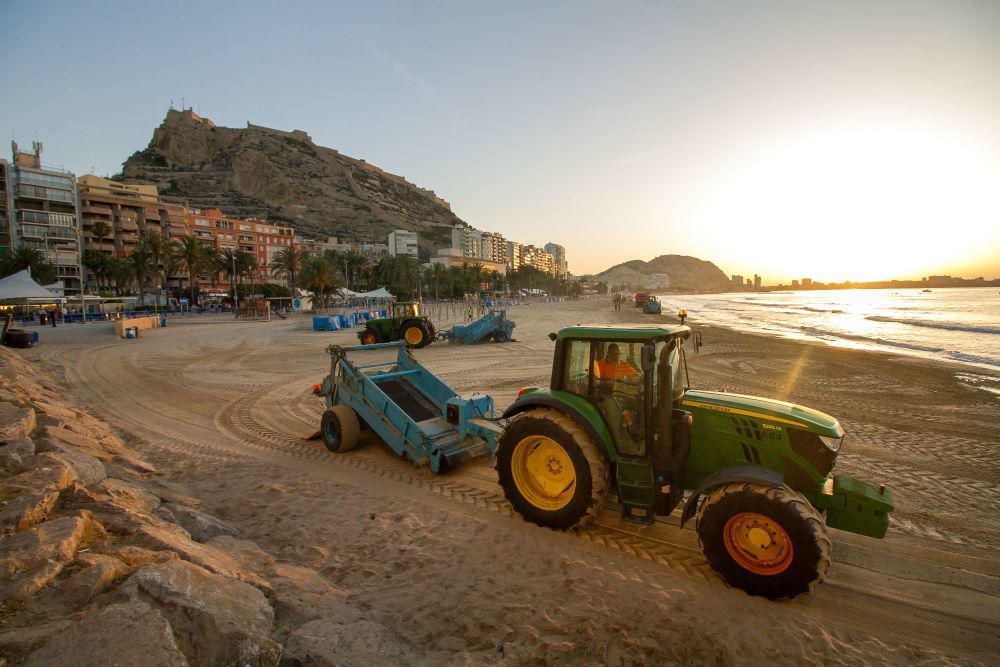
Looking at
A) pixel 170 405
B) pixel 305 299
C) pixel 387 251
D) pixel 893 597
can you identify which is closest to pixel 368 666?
pixel 893 597

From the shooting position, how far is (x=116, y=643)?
2.11m

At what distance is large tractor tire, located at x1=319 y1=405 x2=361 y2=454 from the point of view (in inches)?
272

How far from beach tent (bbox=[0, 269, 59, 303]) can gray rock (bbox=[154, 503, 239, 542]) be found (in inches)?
1287

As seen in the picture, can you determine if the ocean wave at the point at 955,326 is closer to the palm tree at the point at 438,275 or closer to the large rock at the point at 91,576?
the large rock at the point at 91,576

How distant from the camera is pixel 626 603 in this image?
11.9 ft

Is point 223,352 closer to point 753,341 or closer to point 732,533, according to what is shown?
point 732,533

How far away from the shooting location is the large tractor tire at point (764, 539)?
3402mm

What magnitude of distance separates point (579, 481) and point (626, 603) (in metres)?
1.08

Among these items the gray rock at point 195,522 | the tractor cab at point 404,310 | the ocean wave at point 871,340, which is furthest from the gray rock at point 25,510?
the ocean wave at point 871,340

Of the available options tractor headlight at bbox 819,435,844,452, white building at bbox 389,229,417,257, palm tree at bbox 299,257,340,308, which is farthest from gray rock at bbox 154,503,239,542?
white building at bbox 389,229,417,257

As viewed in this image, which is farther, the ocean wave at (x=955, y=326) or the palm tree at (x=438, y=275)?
the palm tree at (x=438, y=275)

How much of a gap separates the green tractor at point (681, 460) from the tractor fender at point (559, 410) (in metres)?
0.01

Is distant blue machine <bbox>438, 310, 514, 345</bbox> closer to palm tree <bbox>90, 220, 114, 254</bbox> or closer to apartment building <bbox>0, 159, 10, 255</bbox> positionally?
palm tree <bbox>90, 220, 114, 254</bbox>

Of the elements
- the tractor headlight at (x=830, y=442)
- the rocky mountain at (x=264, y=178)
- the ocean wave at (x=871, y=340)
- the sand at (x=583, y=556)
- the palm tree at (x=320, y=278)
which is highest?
the rocky mountain at (x=264, y=178)
